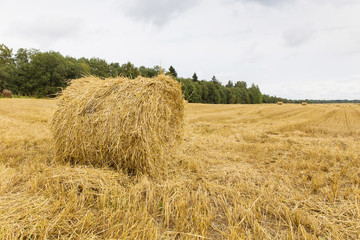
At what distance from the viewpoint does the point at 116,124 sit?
127 inches

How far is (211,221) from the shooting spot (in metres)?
2.25

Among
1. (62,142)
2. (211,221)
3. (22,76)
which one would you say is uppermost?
(22,76)

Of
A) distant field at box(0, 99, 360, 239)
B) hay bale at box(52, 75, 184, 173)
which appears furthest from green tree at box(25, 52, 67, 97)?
distant field at box(0, 99, 360, 239)

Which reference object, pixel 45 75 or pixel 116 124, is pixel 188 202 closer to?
pixel 116 124

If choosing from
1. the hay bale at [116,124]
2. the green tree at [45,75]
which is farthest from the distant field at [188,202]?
the green tree at [45,75]

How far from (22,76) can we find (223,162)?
60.2m

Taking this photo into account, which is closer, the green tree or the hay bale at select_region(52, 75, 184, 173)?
the hay bale at select_region(52, 75, 184, 173)

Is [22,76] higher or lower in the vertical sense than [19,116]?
higher

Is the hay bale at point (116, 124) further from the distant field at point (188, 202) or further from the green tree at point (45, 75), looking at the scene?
the green tree at point (45, 75)

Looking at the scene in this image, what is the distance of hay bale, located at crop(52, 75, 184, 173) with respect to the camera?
3.22m

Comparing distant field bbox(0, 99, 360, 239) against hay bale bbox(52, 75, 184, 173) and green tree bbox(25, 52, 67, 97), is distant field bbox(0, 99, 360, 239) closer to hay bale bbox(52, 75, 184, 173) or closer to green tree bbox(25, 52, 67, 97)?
hay bale bbox(52, 75, 184, 173)

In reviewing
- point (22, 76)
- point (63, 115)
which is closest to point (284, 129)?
point (63, 115)

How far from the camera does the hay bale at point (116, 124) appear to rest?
10.6 ft

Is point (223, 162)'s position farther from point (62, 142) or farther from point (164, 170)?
point (62, 142)
